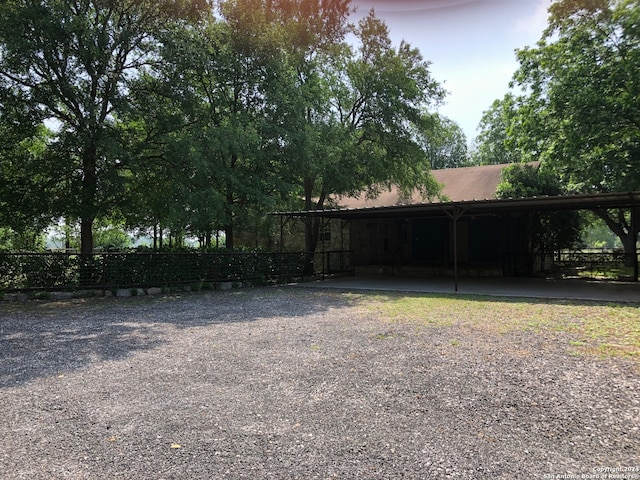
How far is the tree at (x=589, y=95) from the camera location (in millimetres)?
14258

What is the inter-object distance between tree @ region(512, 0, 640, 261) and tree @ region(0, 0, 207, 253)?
12.7 meters

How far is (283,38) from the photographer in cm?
1442

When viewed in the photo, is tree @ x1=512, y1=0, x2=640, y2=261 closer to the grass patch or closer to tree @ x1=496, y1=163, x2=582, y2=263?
tree @ x1=496, y1=163, x2=582, y2=263

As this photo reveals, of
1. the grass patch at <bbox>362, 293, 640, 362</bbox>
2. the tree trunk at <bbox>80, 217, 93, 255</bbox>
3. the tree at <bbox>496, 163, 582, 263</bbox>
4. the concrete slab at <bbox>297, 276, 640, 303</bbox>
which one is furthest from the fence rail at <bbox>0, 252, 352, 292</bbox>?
the tree at <bbox>496, 163, 582, 263</bbox>

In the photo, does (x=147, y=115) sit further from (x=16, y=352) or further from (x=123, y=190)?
(x=16, y=352)

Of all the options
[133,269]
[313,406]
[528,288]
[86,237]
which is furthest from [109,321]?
[528,288]

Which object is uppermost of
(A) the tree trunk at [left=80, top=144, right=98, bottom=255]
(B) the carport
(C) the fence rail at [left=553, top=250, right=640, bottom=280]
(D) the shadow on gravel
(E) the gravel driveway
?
(A) the tree trunk at [left=80, top=144, right=98, bottom=255]

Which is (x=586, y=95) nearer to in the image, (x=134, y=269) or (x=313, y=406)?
(x=134, y=269)

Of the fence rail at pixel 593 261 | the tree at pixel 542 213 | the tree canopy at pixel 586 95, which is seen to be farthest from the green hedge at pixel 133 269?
the fence rail at pixel 593 261

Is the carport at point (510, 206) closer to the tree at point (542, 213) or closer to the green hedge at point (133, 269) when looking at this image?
the tree at point (542, 213)

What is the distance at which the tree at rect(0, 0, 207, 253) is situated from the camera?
32.9 ft

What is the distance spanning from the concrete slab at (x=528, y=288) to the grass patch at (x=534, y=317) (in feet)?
3.14

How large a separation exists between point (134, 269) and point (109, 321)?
409 cm

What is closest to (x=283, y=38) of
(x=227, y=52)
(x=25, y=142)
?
(x=227, y=52)
